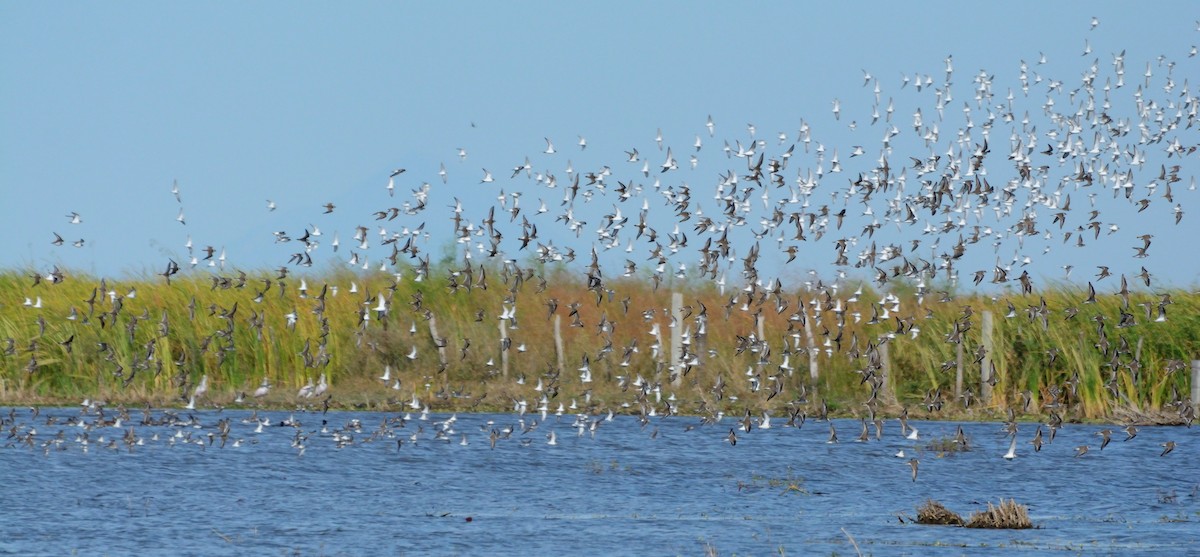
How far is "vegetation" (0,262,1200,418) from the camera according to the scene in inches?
1293

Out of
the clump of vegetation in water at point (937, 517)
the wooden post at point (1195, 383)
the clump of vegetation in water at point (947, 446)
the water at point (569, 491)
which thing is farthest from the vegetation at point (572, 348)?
the clump of vegetation in water at point (937, 517)

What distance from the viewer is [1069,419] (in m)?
32.0

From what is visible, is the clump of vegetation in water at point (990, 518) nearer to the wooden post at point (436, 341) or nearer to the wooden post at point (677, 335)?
the wooden post at point (677, 335)

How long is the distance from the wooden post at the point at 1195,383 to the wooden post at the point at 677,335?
10.5m

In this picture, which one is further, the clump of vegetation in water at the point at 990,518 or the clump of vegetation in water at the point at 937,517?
the clump of vegetation in water at the point at 937,517

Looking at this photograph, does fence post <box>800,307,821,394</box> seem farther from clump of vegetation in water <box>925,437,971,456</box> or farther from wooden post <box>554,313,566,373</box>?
clump of vegetation in water <box>925,437,971,456</box>

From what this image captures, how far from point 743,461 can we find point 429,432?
6.31 metres

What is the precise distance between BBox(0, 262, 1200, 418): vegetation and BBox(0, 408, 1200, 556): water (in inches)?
97.0

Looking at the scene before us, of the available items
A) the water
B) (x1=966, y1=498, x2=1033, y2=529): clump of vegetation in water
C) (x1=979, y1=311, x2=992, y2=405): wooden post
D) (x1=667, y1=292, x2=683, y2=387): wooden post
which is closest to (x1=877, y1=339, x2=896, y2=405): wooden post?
(x1=979, y1=311, x2=992, y2=405): wooden post

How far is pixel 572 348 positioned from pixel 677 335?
2392 mm

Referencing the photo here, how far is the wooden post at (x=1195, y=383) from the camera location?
31688 millimetres

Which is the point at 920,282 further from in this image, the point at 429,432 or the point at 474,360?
the point at 429,432

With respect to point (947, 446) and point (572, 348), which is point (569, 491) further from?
point (572, 348)

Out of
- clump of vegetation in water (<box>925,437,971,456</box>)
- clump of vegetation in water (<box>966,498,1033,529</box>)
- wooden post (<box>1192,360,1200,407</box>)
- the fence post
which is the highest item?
the fence post
